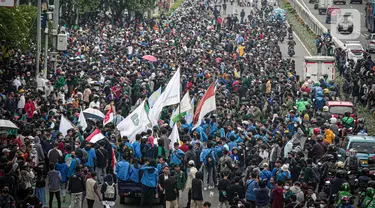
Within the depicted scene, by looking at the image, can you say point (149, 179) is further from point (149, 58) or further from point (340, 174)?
point (149, 58)

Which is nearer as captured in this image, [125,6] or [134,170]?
[134,170]

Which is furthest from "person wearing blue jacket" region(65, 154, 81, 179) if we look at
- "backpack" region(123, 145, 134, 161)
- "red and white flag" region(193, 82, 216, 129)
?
"red and white flag" region(193, 82, 216, 129)

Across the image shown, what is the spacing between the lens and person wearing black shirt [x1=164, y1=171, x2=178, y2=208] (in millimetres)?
22750

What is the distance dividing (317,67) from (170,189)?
20597 mm

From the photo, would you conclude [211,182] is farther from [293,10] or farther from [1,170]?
[293,10]

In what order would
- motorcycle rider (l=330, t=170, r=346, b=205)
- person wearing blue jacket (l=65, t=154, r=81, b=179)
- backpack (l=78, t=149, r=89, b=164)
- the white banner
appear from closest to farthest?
1. motorcycle rider (l=330, t=170, r=346, b=205)
2. person wearing blue jacket (l=65, t=154, r=81, b=179)
3. backpack (l=78, t=149, r=89, b=164)
4. the white banner

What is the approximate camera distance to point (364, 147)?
91.8ft

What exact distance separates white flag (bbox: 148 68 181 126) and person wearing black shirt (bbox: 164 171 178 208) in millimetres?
6039

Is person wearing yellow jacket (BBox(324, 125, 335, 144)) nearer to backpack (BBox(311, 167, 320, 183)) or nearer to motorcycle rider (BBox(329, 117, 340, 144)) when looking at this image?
motorcycle rider (BBox(329, 117, 340, 144))

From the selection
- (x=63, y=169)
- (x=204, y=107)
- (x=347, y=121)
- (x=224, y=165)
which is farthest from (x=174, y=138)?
(x=347, y=121)

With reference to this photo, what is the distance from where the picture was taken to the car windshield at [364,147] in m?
27.9

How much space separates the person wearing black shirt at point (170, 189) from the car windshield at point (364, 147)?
7.01 metres

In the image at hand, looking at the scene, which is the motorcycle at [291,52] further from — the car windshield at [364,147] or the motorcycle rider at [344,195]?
the motorcycle rider at [344,195]

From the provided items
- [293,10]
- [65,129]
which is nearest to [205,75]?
[65,129]
